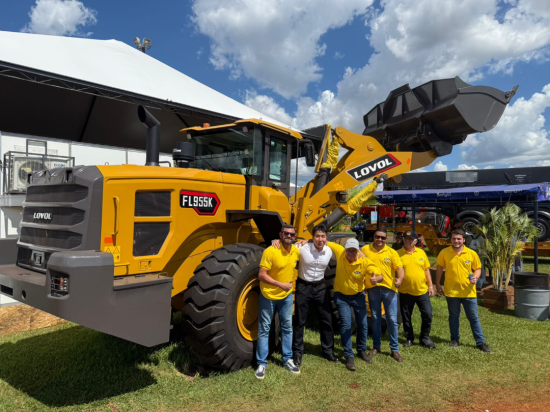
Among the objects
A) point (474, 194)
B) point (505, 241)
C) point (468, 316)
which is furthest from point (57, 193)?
point (474, 194)

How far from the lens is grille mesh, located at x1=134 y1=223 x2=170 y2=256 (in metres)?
4.04

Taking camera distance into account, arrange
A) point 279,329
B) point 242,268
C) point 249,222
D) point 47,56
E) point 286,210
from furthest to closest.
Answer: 1. point 47,56
2. point 286,210
3. point 249,222
4. point 279,329
5. point 242,268

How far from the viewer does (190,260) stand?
463 cm

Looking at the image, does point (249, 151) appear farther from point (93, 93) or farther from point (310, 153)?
point (93, 93)

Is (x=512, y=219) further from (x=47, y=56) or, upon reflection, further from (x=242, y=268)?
(x=47, y=56)

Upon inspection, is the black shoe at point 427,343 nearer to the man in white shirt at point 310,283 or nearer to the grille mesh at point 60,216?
the man in white shirt at point 310,283

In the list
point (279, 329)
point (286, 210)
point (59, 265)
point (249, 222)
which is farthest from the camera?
point (286, 210)

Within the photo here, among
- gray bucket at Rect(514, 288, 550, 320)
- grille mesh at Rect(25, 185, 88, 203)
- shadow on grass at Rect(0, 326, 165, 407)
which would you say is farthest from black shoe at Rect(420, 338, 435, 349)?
grille mesh at Rect(25, 185, 88, 203)

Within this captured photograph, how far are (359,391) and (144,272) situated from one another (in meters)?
2.54

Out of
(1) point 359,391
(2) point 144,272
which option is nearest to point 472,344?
(1) point 359,391

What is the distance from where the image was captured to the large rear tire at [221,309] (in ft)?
13.3

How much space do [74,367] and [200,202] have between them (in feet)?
8.19

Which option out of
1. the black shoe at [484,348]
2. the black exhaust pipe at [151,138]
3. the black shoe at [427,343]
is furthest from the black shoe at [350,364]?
the black exhaust pipe at [151,138]

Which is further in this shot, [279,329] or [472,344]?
[472,344]
